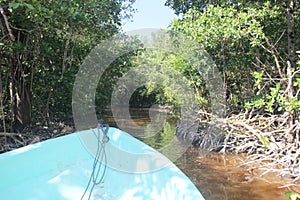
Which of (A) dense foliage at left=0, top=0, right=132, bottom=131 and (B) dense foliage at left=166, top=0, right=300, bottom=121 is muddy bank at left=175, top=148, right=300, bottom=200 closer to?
(B) dense foliage at left=166, top=0, right=300, bottom=121

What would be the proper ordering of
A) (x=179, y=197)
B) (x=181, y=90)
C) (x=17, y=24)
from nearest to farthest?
(x=179, y=197) → (x=17, y=24) → (x=181, y=90)

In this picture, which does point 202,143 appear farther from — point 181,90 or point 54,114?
point 54,114

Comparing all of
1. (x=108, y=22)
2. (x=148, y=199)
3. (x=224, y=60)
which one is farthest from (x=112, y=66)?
(x=148, y=199)

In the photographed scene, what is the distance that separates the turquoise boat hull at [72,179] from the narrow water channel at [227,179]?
1.52m

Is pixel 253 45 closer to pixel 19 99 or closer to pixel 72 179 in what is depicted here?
pixel 72 179

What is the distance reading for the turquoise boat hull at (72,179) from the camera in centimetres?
224

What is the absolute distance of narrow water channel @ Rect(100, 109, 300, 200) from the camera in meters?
3.76

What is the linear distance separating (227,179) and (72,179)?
9.34 ft

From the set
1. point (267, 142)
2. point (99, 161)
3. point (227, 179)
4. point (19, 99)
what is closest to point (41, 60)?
point (19, 99)

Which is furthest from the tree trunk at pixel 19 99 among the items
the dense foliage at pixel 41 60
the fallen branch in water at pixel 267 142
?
the fallen branch in water at pixel 267 142

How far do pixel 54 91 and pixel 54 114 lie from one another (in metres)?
1.06

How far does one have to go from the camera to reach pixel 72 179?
2.44 m

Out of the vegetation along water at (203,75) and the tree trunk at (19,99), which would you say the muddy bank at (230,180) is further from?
the tree trunk at (19,99)

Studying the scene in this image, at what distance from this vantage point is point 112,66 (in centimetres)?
667
